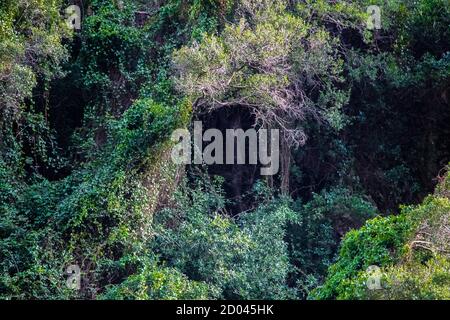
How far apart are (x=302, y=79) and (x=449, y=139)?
4.02 m

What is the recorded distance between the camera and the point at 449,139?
16.7 m

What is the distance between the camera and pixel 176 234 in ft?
43.1

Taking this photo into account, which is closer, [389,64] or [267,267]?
[267,267]

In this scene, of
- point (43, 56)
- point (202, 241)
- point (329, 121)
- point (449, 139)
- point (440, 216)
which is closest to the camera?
point (440, 216)

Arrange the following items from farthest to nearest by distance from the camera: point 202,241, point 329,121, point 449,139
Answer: point 449,139 < point 329,121 < point 202,241

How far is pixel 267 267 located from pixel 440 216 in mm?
3599

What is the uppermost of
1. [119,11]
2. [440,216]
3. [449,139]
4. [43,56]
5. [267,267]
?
[119,11]

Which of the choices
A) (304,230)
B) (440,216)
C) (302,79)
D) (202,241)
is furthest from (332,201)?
(440,216)

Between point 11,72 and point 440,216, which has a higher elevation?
point 11,72

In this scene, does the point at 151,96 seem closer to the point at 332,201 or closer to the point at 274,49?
the point at 274,49

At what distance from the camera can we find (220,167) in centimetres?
1562

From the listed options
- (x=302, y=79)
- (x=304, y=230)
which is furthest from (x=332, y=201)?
(x=302, y=79)

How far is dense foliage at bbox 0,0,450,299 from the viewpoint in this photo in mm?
12195

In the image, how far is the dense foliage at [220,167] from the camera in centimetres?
1220
